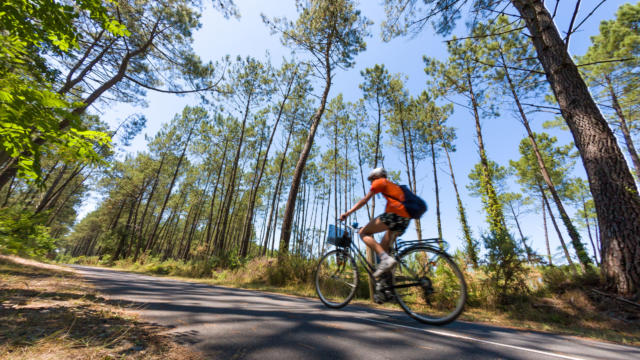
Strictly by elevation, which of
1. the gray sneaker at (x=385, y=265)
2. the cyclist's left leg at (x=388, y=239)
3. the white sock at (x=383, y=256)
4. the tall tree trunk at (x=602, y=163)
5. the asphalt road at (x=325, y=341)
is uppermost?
the tall tree trunk at (x=602, y=163)

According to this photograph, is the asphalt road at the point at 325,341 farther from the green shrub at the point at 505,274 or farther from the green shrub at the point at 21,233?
the green shrub at the point at 505,274

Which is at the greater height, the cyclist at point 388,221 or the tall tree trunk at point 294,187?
the tall tree trunk at point 294,187

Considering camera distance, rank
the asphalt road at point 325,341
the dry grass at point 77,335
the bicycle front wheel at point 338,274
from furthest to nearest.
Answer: the bicycle front wheel at point 338,274
the asphalt road at point 325,341
the dry grass at point 77,335

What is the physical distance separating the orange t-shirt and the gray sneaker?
627 millimetres

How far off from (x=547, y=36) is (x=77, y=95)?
15.0 metres

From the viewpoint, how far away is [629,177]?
428 cm

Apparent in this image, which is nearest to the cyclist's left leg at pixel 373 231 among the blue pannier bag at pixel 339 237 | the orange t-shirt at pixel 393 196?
the orange t-shirt at pixel 393 196

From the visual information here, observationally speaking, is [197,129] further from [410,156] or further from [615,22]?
[615,22]

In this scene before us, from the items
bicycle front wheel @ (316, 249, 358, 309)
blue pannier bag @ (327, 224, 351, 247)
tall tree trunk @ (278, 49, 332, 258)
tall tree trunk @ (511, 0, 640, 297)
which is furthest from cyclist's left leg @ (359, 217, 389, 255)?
tall tree trunk @ (278, 49, 332, 258)

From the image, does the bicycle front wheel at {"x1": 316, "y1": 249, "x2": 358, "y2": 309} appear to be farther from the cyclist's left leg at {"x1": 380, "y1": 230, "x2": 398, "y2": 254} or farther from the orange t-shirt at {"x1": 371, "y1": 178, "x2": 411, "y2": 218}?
the orange t-shirt at {"x1": 371, "y1": 178, "x2": 411, "y2": 218}

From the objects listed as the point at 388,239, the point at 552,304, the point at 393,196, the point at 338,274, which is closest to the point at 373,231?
the point at 388,239

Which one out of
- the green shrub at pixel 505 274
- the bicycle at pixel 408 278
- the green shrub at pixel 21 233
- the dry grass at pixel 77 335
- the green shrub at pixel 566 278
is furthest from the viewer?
the green shrub at pixel 505 274

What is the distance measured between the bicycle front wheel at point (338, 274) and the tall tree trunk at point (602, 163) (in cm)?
504

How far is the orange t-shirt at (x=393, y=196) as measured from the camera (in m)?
2.97
